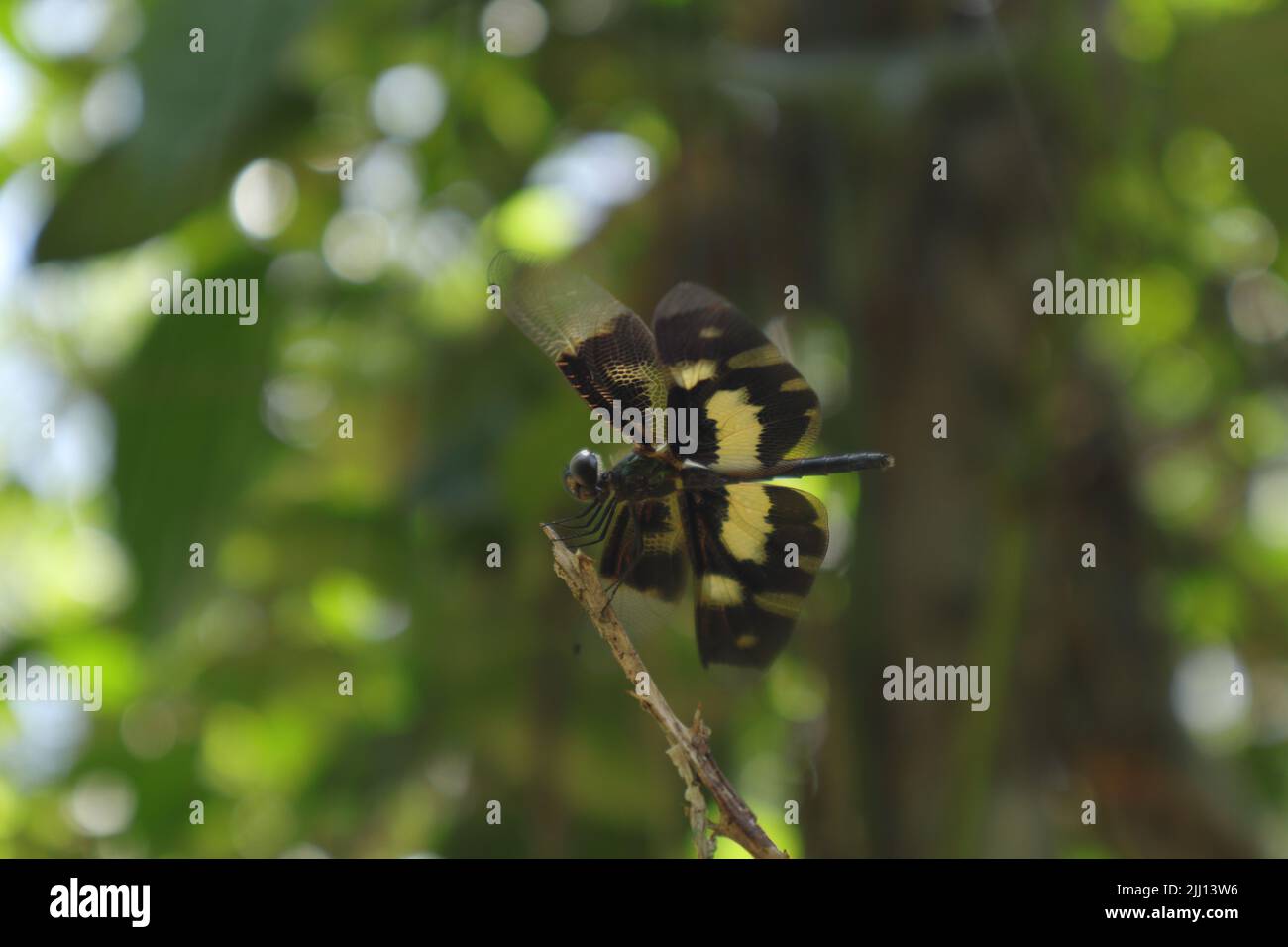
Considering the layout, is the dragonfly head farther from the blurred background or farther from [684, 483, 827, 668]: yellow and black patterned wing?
the blurred background

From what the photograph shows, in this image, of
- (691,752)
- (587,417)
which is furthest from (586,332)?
(587,417)

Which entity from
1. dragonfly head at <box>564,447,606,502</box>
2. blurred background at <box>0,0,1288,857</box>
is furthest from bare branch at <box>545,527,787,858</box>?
blurred background at <box>0,0,1288,857</box>

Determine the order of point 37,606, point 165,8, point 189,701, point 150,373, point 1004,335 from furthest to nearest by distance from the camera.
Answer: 1. point 37,606
2. point 189,701
3. point 1004,335
4. point 150,373
5. point 165,8

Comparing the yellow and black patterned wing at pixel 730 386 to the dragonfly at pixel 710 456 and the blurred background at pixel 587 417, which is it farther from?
the blurred background at pixel 587 417

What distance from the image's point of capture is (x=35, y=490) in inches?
68.9

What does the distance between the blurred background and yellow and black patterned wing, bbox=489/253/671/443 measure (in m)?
0.64

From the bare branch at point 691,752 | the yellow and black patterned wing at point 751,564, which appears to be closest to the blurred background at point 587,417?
the yellow and black patterned wing at point 751,564

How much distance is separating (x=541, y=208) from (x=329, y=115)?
0.93 ft

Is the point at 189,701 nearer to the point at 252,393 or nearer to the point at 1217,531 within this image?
the point at 252,393

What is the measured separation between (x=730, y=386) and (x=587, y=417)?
71cm

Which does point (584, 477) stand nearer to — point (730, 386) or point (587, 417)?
point (730, 386)

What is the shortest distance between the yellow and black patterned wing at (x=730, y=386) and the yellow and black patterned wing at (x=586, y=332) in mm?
10

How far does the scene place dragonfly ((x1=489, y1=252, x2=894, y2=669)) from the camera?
46 centimetres

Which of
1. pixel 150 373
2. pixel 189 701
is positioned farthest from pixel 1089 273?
pixel 189 701
